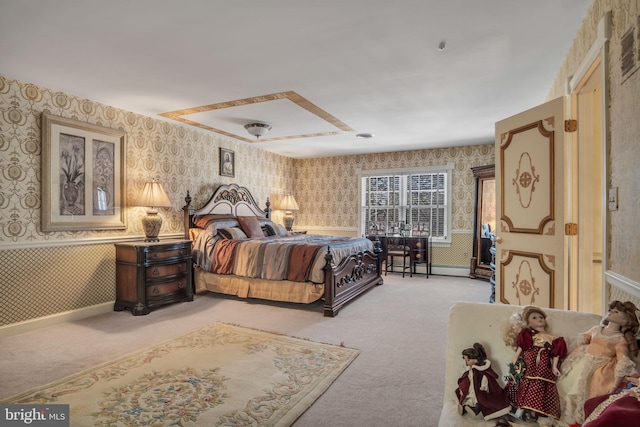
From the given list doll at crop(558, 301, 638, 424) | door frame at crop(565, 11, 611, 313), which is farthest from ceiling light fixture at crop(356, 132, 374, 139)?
doll at crop(558, 301, 638, 424)

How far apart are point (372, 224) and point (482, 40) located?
478cm

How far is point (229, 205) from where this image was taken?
18.7ft

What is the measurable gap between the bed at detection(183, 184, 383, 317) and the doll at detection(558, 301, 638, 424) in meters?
2.73

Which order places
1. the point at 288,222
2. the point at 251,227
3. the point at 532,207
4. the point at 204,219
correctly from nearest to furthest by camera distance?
the point at 532,207, the point at 204,219, the point at 251,227, the point at 288,222

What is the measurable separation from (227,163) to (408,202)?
3.58 meters

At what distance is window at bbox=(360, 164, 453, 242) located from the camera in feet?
21.5

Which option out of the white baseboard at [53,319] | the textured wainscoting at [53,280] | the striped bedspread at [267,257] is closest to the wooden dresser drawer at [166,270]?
the striped bedspread at [267,257]

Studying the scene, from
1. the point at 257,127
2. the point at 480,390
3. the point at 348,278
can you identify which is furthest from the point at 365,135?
the point at 480,390

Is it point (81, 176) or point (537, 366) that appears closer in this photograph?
point (537, 366)

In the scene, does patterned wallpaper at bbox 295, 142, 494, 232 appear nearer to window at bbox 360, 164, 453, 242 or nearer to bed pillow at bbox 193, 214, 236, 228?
window at bbox 360, 164, 453, 242

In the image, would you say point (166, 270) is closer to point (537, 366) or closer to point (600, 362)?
point (537, 366)

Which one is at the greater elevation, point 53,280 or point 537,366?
point 537,366

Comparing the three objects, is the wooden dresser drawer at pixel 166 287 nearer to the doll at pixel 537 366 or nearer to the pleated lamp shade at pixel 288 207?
the pleated lamp shade at pixel 288 207

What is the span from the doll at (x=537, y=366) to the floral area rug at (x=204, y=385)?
1187mm
